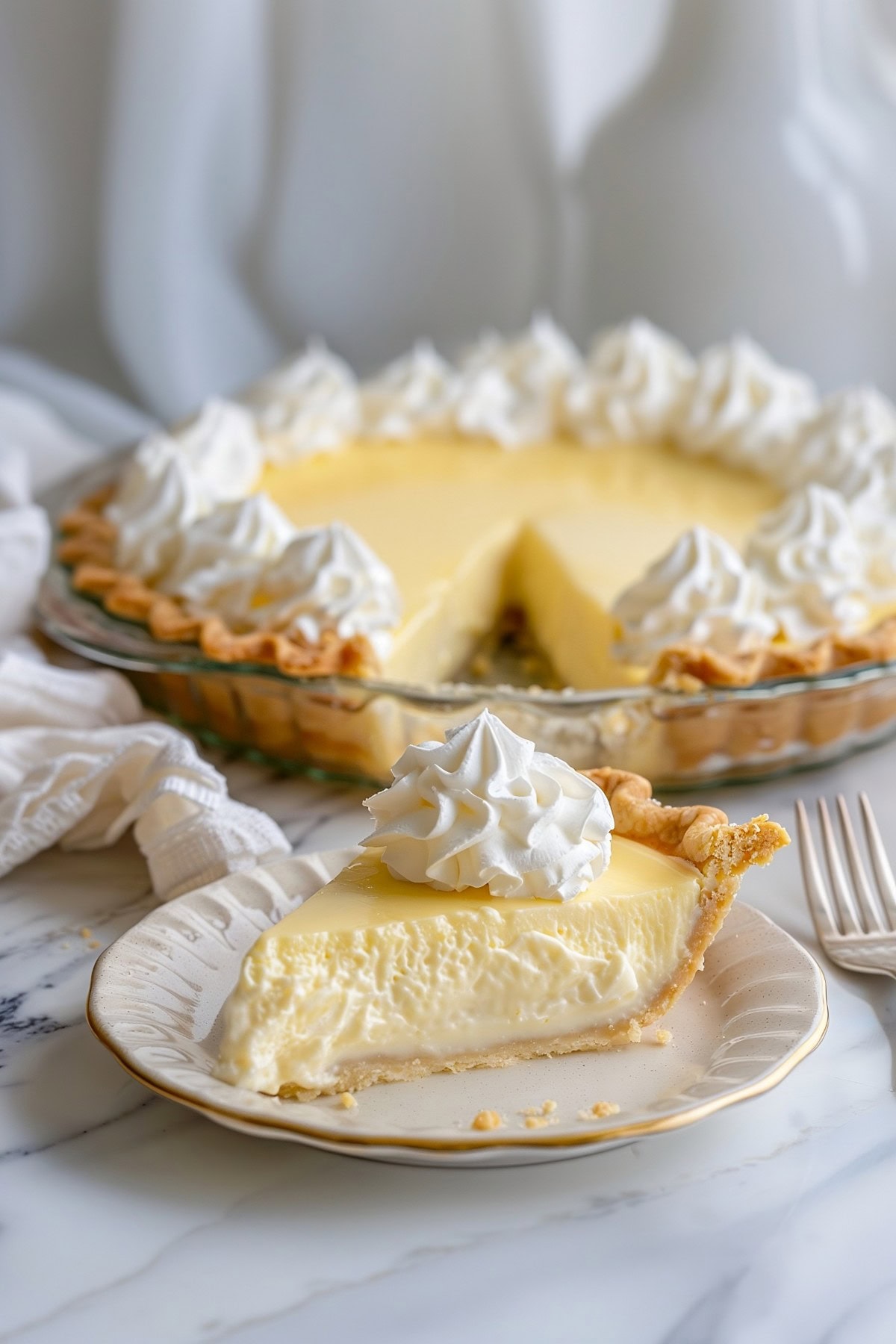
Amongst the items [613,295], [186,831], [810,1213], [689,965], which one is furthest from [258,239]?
[810,1213]

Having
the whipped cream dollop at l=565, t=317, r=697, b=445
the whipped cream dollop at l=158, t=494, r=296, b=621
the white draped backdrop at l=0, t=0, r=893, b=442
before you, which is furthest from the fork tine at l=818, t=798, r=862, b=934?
the white draped backdrop at l=0, t=0, r=893, b=442

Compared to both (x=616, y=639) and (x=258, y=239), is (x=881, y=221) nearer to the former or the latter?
(x=258, y=239)

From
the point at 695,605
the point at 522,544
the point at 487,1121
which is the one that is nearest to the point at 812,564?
the point at 695,605

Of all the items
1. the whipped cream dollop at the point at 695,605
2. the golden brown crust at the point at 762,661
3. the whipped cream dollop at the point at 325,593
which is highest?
the whipped cream dollop at the point at 325,593

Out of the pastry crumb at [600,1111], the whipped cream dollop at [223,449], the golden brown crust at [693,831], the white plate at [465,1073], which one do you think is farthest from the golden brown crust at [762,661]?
the whipped cream dollop at [223,449]

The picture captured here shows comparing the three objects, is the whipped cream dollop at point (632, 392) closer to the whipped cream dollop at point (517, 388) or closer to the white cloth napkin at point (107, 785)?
the whipped cream dollop at point (517, 388)
